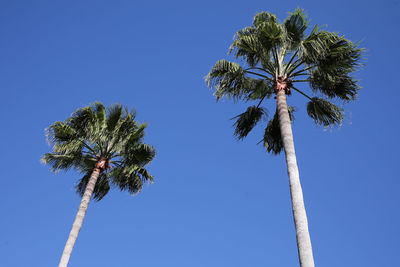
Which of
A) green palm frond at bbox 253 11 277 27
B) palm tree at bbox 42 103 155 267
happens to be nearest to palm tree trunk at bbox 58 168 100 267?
palm tree at bbox 42 103 155 267

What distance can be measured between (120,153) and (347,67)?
9181 millimetres

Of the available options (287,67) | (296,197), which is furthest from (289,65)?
(296,197)

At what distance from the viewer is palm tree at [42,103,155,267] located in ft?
50.7

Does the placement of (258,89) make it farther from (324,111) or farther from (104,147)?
(104,147)

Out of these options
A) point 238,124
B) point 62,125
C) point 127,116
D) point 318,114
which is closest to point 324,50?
point 318,114

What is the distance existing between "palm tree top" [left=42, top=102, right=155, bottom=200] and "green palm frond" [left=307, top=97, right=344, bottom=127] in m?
6.65

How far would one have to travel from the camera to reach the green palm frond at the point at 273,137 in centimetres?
1514

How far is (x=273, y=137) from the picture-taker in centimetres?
1538

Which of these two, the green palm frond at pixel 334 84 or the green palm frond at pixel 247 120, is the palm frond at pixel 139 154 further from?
the green palm frond at pixel 334 84

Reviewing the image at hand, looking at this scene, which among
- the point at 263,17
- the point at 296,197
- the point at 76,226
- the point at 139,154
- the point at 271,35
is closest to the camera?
the point at 296,197

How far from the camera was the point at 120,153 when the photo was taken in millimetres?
16016

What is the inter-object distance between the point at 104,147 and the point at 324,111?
8621 mm

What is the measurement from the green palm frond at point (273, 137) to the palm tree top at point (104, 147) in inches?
188

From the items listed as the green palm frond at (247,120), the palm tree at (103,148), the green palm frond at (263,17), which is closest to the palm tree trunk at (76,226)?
the palm tree at (103,148)
